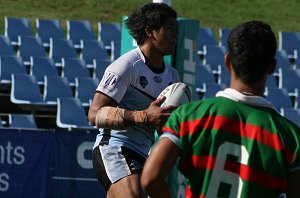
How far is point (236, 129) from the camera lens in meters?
3.49

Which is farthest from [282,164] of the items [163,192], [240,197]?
[163,192]

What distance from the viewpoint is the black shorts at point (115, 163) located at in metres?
5.71

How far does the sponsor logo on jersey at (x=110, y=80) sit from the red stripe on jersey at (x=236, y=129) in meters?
2.05

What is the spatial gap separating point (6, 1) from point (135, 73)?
17.9 meters

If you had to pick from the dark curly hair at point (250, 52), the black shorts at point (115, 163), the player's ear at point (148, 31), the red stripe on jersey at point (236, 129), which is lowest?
the black shorts at point (115, 163)

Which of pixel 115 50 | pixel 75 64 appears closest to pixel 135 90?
pixel 75 64

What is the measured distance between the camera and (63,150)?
11164mm

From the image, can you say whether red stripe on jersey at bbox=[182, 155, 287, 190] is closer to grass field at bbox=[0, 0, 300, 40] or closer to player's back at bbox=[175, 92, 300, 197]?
player's back at bbox=[175, 92, 300, 197]

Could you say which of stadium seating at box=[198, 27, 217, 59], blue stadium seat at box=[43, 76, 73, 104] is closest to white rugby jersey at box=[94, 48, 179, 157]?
blue stadium seat at box=[43, 76, 73, 104]

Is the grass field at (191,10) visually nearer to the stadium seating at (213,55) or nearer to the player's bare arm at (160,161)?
the stadium seating at (213,55)

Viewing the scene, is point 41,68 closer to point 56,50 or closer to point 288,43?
point 56,50

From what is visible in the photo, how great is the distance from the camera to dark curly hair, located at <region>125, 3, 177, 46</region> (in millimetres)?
5742

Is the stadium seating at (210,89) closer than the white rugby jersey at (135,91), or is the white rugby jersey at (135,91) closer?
the white rugby jersey at (135,91)

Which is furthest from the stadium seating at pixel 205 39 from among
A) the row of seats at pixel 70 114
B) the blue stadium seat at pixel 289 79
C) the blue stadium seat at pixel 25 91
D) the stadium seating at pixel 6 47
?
the row of seats at pixel 70 114
